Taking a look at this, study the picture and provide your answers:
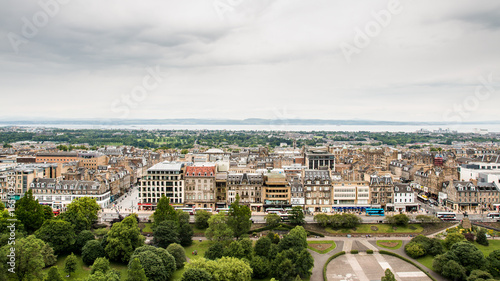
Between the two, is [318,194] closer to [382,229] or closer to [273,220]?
[382,229]

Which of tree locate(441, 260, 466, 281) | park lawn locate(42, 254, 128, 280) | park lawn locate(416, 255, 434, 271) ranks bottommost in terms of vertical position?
park lawn locate(42, 254, 128, 280)

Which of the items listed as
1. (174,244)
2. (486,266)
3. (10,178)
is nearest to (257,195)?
(174,244)

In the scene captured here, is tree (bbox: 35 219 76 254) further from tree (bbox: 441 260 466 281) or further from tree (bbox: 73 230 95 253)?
tree (bbox: 441 260 466 281)

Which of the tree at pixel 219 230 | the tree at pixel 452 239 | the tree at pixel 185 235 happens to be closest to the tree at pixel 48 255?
the tree at pixel 185 235

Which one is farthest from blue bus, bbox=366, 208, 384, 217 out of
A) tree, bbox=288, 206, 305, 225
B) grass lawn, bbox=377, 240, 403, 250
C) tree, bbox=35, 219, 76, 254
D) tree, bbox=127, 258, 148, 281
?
tree, bbox=35, 219, 76, 254

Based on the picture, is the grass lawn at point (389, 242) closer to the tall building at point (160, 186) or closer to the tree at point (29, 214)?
the tall building at point (160, 186)

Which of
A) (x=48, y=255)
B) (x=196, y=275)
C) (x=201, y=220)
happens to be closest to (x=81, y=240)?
(x=48, y=255)

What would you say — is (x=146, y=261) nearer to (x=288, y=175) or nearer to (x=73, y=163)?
(x=288, y=175)
